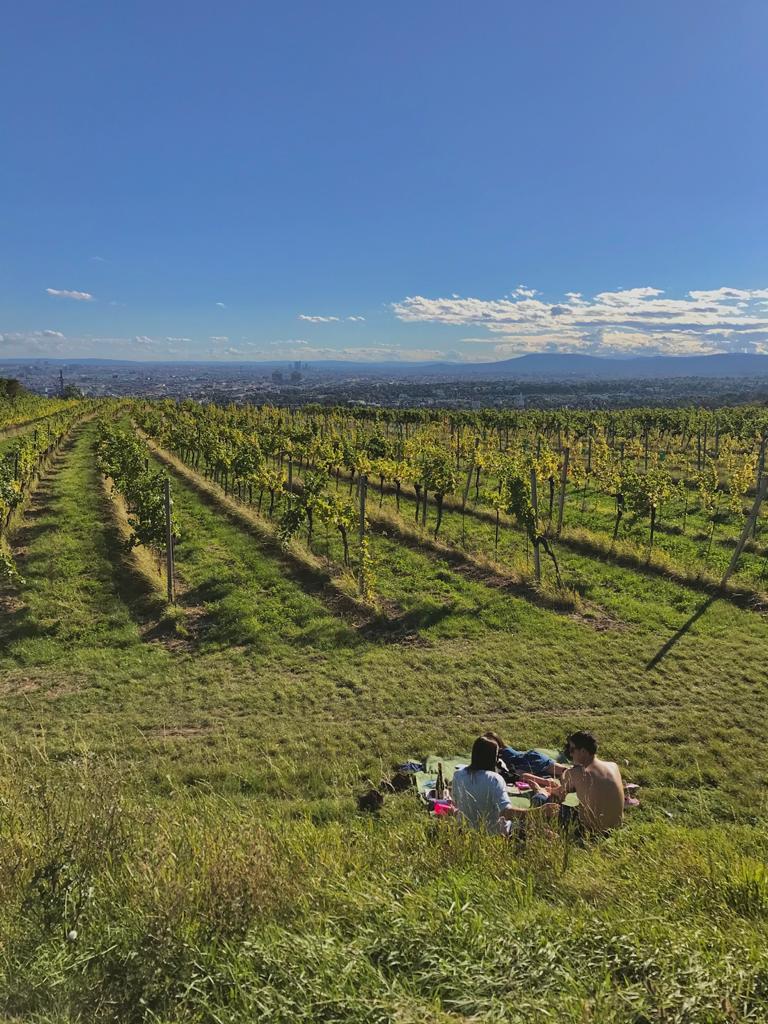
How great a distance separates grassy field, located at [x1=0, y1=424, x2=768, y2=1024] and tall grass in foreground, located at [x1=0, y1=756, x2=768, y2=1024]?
0.05 ft

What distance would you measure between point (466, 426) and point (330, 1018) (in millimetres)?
48426

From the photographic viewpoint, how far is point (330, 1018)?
2.24 m

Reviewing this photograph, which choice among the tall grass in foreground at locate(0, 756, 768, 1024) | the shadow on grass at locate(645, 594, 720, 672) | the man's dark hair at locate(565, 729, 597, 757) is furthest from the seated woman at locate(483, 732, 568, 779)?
the shadow on grass at locate(645, 594, 720, 672)

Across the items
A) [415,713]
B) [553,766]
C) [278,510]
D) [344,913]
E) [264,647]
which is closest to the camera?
[344,913]

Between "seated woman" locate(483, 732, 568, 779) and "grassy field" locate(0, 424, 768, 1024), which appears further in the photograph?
"seated woman" locate(483, 732, 568, 779)

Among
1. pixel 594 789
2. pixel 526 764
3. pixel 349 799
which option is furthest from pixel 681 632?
pixel 349 799

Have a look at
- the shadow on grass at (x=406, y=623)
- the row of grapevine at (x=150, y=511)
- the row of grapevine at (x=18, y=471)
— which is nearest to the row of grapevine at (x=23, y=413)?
the row of grapevine at (x=18, y=471)

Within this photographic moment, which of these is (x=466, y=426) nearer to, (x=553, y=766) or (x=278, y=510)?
(x=278, y=510)

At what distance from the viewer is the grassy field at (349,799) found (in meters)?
2.43

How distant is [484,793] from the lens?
4.53m

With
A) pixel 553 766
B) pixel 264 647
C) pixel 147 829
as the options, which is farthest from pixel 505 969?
pixel 264 647

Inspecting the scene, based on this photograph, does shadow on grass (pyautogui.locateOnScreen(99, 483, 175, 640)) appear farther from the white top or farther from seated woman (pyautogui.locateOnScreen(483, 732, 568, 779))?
the white top

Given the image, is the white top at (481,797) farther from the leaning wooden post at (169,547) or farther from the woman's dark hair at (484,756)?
the leaning wooden post at (169,547)

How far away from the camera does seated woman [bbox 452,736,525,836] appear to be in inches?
174
